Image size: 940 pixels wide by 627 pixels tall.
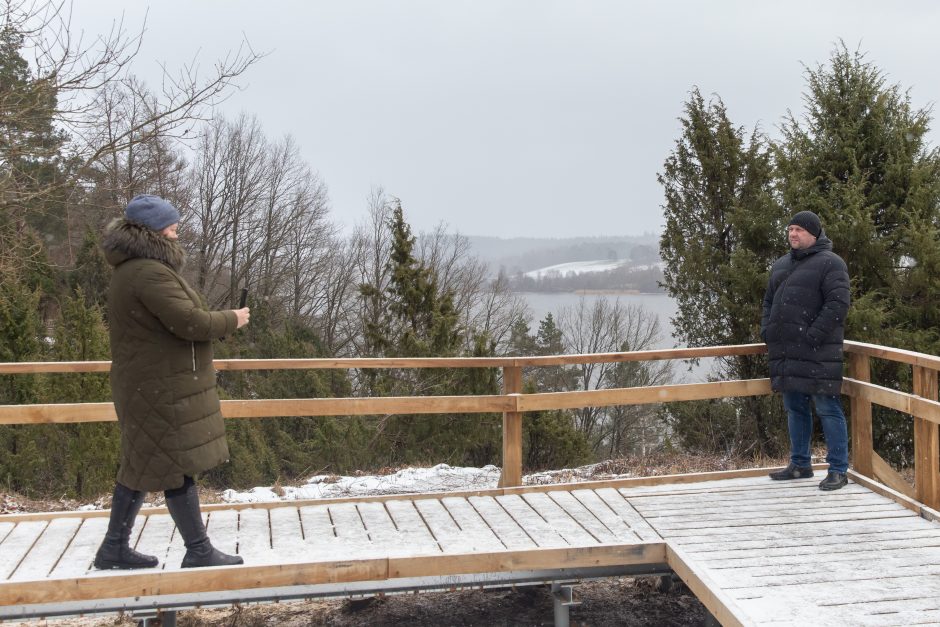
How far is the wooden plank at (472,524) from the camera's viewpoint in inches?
166

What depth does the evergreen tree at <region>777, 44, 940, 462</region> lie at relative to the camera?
37.3ft

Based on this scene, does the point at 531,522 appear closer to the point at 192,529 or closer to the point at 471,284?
the point at 192,529

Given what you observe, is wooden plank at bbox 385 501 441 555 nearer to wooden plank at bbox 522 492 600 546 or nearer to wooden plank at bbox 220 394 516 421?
wooden plank at bbox 220 394 516 421

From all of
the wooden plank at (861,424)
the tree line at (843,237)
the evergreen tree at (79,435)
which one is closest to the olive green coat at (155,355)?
the wooden plank at (861,424)

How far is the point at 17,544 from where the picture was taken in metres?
4.28

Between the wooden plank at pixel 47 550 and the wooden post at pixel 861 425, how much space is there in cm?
467

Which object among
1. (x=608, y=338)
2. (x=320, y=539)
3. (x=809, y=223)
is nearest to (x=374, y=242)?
(x=608, y=338)

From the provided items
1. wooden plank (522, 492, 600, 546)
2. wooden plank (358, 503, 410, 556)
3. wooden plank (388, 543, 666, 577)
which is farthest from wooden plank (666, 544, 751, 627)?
wooden plank (358, 503, 410, 556)

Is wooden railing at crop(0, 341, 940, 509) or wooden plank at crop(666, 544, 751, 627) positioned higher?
wooden railing at crop(0, 341, 940, 509)

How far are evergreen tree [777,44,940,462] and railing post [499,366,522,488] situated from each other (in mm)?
7457

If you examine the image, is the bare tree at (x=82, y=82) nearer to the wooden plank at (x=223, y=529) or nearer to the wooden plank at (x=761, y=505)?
the wooden plank at (x=223, y=529)

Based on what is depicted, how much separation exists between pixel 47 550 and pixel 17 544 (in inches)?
9.1

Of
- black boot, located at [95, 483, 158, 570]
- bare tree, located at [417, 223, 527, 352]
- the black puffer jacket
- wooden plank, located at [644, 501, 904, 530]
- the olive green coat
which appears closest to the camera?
the olive green coat

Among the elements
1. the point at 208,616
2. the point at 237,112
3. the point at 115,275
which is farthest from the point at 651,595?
the point at 237,112
